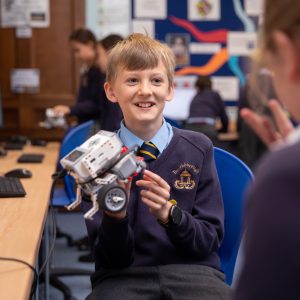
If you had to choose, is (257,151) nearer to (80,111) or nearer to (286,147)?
(80,111)

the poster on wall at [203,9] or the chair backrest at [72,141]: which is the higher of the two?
the poster on wall at [203,9]

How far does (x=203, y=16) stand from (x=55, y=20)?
132 cm

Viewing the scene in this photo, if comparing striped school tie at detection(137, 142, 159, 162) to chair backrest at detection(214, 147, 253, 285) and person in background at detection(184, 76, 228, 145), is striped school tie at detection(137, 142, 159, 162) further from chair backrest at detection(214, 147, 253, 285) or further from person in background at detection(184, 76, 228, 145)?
person in background at detection(184, 76, 228, 145)

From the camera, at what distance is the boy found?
1.47 meters

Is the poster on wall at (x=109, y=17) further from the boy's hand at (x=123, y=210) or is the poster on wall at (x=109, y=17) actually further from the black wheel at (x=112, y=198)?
the black wheel at (x=112, y=198)

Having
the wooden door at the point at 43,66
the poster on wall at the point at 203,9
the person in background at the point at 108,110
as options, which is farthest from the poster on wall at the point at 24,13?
the poster on wall at the point at 203,9

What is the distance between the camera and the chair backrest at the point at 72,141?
304 centimetres

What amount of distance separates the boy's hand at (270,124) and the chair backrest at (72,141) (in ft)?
6.99

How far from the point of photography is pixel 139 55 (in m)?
1.71

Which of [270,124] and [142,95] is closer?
[270,124]

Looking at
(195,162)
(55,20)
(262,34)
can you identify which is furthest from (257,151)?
(262,34)

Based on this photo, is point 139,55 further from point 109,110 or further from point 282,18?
point 109,110

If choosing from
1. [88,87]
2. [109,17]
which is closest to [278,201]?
[88,87]

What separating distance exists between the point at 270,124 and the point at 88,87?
3.22 m
